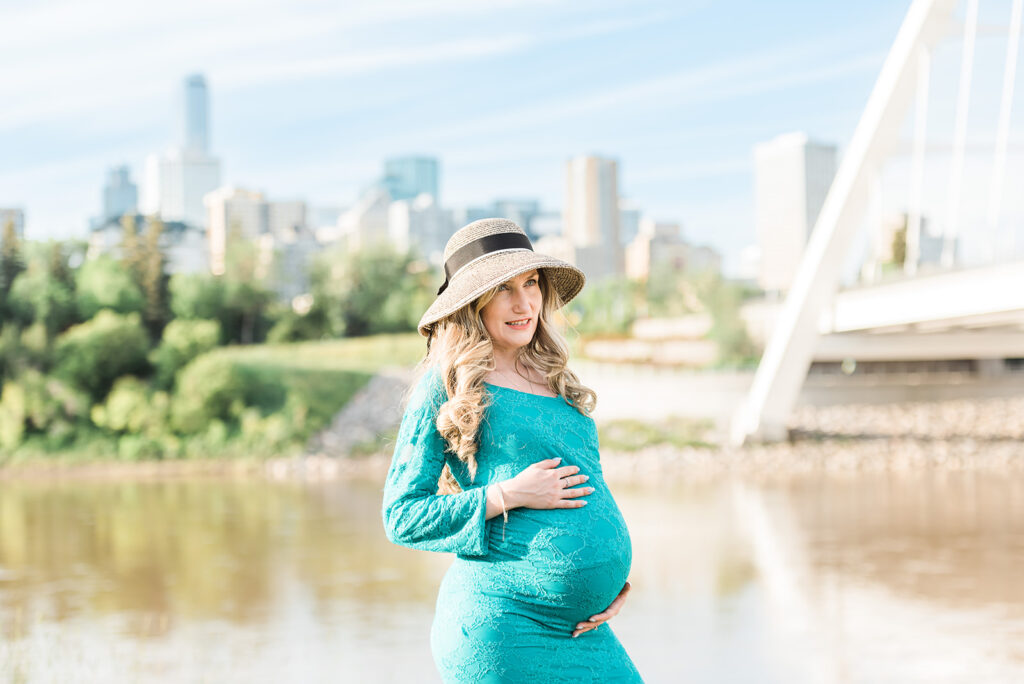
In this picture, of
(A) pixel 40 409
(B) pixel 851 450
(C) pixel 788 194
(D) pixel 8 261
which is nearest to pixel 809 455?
(B) pixel 851 450

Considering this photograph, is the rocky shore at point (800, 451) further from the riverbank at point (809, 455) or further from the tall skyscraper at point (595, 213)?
the tall skyscraper at point (595, 213)

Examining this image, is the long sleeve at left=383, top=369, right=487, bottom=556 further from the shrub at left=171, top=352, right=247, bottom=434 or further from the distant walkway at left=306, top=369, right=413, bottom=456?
the shrub at left=171, top=352, right=247, bottom=434

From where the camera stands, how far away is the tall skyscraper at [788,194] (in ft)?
186

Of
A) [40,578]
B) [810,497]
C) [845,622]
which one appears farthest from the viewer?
[810,497]

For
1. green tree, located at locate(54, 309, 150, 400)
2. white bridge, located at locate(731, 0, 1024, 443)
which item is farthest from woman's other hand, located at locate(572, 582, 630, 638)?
green tree, located at locate(54, 309, 150, 400)

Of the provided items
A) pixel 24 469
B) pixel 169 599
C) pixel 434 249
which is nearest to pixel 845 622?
pixel 169 599

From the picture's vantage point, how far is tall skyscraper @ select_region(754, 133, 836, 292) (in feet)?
186

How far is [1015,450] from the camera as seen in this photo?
14492 millimetres

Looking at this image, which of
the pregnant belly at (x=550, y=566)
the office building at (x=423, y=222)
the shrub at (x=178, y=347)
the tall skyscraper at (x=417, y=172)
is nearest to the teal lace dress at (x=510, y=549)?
the pregnant belly at (x=550, y=566)

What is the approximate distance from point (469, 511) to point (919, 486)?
1148 cm

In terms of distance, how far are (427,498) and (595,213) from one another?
251 feet

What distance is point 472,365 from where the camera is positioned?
172cm

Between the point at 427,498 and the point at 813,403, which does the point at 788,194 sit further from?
the point at 427,498

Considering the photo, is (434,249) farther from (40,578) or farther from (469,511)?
(469,511)
